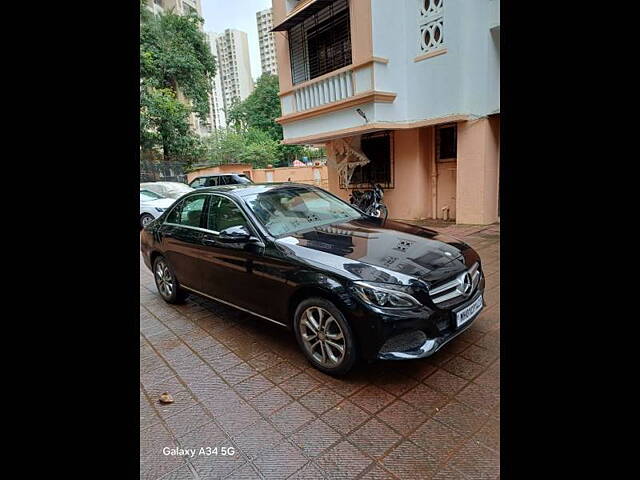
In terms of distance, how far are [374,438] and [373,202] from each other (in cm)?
722

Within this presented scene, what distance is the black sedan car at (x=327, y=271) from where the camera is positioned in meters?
2.49

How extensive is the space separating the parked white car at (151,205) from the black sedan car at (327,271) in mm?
7251

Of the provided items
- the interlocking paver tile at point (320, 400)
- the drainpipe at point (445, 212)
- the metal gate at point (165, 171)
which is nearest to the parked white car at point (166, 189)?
the metal gate at point (165, 171)

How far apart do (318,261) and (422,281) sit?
2.42ft

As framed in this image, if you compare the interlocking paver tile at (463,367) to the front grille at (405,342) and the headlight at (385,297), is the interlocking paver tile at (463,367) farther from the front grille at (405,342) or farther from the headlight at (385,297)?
the headlight at (385,297)

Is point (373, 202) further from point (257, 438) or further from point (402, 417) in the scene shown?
point (257, 438)

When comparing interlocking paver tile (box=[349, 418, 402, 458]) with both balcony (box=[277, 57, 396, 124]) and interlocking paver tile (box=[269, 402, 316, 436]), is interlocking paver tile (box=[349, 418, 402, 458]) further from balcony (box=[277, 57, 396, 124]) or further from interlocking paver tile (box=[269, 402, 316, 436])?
balcony (box=[277, 57, 396, 124])

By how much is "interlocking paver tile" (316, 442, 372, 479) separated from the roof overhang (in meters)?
8.75

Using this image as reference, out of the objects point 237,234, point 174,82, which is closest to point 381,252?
point 237,234

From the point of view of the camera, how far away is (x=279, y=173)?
19703 millimetres

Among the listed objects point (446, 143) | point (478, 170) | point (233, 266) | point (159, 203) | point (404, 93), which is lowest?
point (233, 266)

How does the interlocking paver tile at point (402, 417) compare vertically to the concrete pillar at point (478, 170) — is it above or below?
below

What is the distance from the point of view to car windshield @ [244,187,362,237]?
336 cm

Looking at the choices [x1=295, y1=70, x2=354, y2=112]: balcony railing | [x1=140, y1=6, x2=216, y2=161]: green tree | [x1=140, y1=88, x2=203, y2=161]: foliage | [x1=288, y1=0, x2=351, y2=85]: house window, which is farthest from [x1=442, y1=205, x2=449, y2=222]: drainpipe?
[x1=140, y1=6, x2=216, y2=161]: green tree
